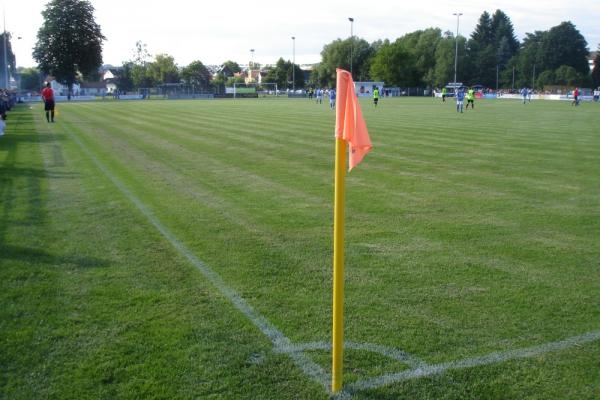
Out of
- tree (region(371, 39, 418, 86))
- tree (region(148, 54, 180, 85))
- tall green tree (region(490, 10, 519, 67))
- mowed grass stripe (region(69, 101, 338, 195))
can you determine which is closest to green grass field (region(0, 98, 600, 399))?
mowed grass stripe (region(69, 101, 338, 195))

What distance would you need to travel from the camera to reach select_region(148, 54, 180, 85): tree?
115m

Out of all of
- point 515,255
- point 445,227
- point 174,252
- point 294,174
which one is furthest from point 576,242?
point 294,174

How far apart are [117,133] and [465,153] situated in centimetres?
1377

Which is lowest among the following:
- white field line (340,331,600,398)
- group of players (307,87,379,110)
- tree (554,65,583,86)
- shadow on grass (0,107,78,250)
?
white field line (340,331,600,398)

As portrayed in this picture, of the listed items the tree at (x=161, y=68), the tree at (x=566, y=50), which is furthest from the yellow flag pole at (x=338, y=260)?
the tree at (x=566, y=50)

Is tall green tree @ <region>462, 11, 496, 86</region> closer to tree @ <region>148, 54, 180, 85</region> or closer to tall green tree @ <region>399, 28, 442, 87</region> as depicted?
tall green tree @ <region>399, 28, 442, 87</region>

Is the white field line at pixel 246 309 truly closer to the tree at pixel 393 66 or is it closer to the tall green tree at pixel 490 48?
the tree at pixel 393 66

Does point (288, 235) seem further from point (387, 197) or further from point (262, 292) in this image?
point (387, 197)

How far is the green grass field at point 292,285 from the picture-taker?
12.4 ft

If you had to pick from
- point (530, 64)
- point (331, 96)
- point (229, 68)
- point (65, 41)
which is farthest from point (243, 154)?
point (229, 68)

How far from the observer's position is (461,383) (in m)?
3.69

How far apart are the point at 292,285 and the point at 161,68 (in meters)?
117

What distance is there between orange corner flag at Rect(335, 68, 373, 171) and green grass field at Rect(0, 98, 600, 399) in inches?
63.4

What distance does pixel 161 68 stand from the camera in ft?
378
